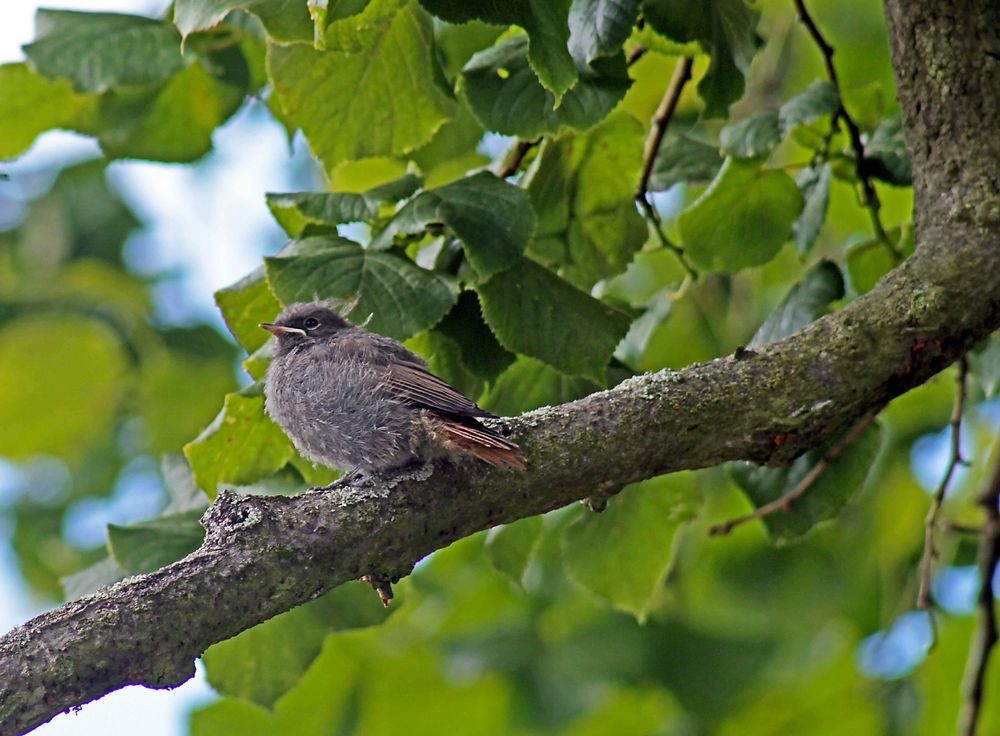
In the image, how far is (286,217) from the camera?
3939mm

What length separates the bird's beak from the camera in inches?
157

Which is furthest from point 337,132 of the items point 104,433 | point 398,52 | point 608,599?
point 104,433

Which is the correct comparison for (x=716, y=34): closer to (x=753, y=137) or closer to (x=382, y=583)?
(x=753, y=137)

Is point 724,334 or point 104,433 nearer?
point 724,334

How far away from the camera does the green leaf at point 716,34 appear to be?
11.9ft

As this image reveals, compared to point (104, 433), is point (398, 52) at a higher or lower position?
higher

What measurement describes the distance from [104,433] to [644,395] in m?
6.10

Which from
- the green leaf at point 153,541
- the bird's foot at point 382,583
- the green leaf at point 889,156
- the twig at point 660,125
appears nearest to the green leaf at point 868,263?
the green leaf at point 889,156

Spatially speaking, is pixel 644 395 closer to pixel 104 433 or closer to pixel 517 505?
pixel 517 505

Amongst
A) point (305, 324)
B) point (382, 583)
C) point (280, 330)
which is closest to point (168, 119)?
point (305, 324)

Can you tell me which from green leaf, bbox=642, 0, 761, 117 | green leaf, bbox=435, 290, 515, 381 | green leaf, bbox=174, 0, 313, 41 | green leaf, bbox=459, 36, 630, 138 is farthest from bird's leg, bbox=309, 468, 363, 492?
green leaf, bbox=642, 0, 761, 117

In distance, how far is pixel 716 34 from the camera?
3.69 m

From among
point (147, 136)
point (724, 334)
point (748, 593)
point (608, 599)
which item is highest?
point (147, 136)

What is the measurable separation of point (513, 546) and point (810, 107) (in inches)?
66.1
